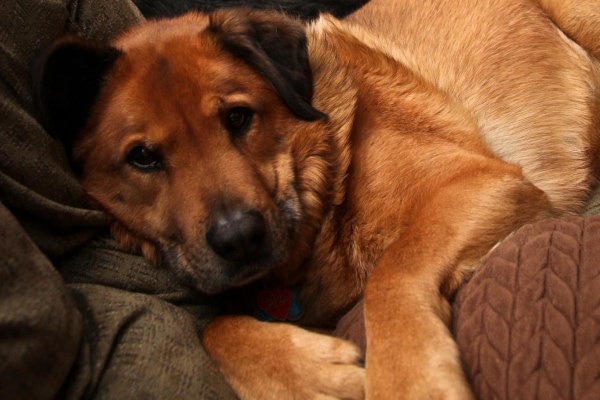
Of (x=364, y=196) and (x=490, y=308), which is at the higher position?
(x=490, y=308)

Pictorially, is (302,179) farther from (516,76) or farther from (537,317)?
(516,76)

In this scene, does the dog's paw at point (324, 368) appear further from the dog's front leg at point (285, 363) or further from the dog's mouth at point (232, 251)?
the dog's mouth at point (232, 251)

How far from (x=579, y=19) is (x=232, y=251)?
6.28ft

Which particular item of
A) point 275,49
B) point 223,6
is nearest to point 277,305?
point 275,49

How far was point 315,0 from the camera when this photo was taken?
3.00m

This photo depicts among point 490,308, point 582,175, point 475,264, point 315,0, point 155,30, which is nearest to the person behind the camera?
point 490,308

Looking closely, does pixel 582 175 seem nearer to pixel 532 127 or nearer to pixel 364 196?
pixel 532 127

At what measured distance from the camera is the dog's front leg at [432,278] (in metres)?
1.40

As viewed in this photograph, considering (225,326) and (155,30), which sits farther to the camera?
(155,30)

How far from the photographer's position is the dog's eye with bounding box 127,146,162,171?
1800 mm

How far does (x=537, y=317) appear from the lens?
137 centimetres

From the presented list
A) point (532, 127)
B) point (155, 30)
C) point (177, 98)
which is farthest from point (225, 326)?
point (532, 127)

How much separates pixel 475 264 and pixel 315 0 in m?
1.78

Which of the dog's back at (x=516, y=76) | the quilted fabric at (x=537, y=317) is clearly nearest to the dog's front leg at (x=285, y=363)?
the quilted fabric at (x=537, y=317)
